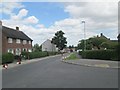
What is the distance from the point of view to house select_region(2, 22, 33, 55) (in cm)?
5517

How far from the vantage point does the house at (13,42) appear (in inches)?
2172

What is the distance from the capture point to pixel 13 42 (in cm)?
5988

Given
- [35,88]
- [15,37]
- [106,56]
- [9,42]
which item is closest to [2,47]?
[9,42]

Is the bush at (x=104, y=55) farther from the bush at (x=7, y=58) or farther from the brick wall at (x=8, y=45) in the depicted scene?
the brick wall at (x=8, y=45)

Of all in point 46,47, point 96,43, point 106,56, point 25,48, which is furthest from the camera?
point 46,47

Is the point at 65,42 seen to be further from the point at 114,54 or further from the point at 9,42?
the point at 114,54

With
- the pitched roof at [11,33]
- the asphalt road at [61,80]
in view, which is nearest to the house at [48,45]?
the pitched roof at [11,33]

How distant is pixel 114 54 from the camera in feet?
124

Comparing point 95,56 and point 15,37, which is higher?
point 15,37

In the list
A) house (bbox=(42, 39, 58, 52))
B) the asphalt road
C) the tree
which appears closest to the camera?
the asphalt road

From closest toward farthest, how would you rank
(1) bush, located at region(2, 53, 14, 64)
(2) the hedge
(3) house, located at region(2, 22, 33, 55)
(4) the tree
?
(1) bush, located at region(2, 53, 14, 64)
(2) the hedge
(3) house, located at region(2, 22, 33, 55)
(4) the tree

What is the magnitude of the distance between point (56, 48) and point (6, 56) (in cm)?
9909

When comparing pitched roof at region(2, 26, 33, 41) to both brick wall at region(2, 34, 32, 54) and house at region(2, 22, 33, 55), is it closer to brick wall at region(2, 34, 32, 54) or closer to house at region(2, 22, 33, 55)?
house at region(2, 22, 33, 55)

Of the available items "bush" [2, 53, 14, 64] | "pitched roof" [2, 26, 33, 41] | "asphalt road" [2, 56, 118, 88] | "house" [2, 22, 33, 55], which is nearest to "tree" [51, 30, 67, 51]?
"house" [2, 22, 33, 55]
